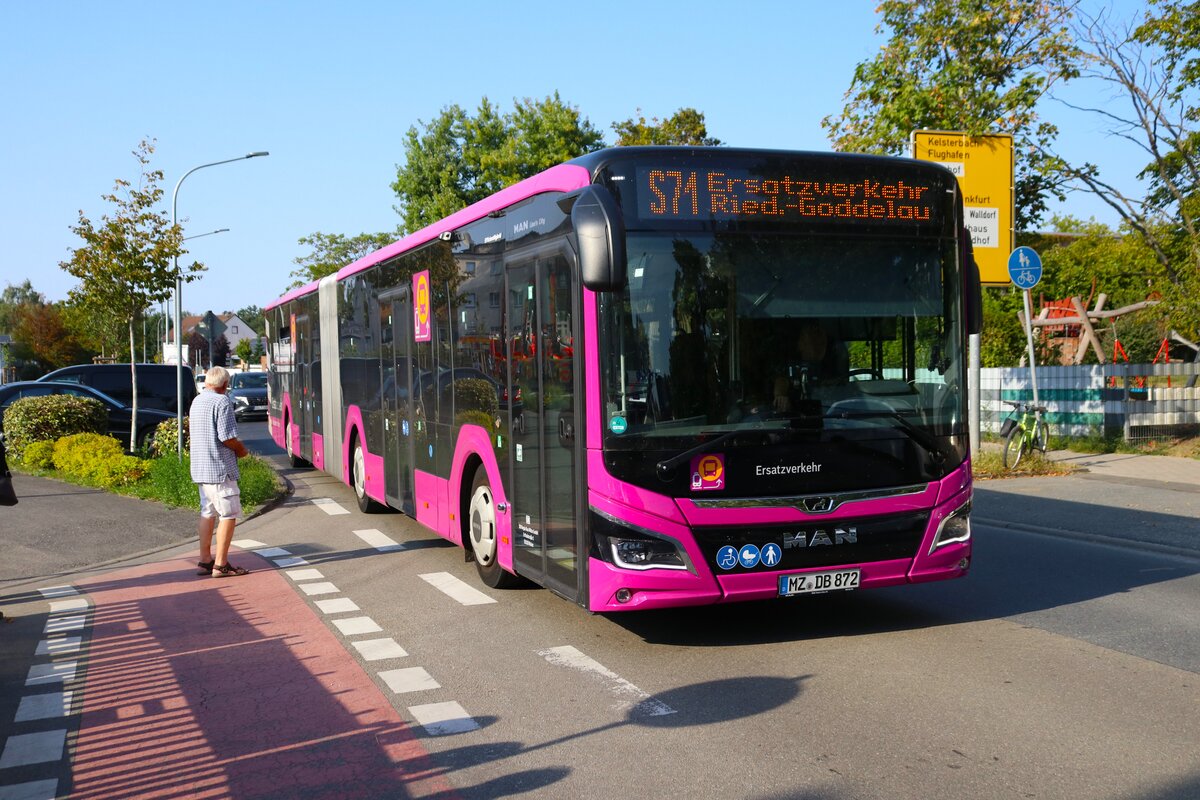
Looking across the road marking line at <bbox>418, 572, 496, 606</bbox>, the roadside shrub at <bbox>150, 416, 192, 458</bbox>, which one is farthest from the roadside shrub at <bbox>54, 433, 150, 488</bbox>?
the road marking line at <bbox>418, 572, 496, 606</bbox>

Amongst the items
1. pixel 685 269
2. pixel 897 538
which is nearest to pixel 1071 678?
pixel 897 538

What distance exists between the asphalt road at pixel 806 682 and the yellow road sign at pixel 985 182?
8914mm

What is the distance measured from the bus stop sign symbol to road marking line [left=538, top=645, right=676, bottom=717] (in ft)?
40.3

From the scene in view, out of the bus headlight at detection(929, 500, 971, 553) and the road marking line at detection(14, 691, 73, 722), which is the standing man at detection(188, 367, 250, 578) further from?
the bus headlight at detection(929, 500, 971, 553)

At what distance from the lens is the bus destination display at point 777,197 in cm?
690

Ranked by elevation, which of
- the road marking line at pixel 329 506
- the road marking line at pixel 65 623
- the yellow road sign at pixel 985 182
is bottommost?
the road marking line at pixel 65 623

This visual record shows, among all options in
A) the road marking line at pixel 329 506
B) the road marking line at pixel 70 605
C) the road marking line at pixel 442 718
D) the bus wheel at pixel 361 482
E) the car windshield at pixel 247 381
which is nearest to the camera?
the road marking line at pixel 442 718

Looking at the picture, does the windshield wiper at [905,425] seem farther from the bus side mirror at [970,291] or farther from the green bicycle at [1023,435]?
the green bicycle at [1023,435]

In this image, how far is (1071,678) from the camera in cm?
645

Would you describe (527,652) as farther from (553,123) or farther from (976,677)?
(553,123)

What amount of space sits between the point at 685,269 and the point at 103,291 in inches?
640

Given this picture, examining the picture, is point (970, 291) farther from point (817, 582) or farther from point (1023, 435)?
point (1023, 435)

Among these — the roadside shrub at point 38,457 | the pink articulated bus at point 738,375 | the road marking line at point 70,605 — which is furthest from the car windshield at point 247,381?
the pink articulated bus at point 738,375

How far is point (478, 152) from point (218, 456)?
39.9m
